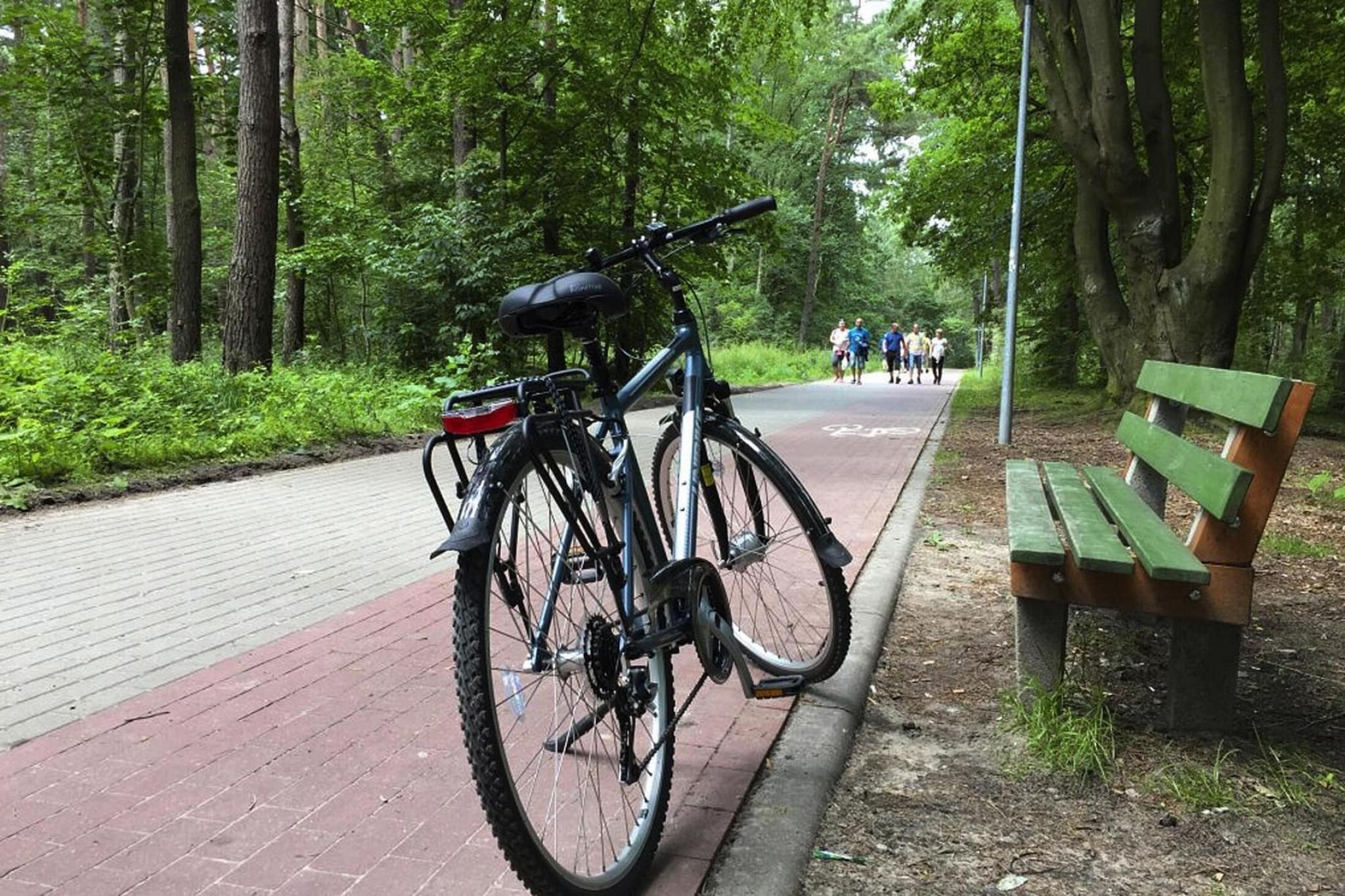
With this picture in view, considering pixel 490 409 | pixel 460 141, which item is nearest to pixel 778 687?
pixel 490 409

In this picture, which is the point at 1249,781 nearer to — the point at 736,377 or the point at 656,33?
the point at 656,33

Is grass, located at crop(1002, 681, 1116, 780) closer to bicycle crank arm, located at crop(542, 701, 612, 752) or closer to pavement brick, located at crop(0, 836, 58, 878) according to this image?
bicycle crank arm, located at crop(542, 701, 612, 752)

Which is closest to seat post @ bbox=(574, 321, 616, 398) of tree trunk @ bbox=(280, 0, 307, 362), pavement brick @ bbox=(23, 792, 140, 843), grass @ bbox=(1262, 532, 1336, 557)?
pavement brick @ bbox=(23, 792, 140, 843)

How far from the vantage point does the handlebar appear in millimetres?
2693

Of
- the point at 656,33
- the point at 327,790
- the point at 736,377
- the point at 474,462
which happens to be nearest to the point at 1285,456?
the point at 474,462

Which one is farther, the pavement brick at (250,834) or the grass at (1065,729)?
the grass at (1065,729)

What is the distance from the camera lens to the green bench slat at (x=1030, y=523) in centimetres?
270

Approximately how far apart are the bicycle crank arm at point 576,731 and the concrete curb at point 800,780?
1.42 ft

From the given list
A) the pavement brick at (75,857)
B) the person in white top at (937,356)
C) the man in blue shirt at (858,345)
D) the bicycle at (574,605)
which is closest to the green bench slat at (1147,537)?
the bicycle at (574,605)

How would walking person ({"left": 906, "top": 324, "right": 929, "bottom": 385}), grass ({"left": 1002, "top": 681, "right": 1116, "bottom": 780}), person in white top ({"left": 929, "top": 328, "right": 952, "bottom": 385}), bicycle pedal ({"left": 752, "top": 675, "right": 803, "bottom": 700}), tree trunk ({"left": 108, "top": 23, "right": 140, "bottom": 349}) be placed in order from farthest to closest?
walking person ({"left": 906, "top": 324, "right": 929, "bottom": 385}) < person in white top ({"left": 929, "top": 328, "right": 952, "bottom": 385}) < tree trunk ({"left": 108, "top": 23, "right": 140, "bottom": 349}) < bicycle pedal ({"left": 752, "top": 675, "right": 803, "bottom": 700}) < grass ({"left": 1002, "top": 681, "right": 1116, "bottom": 780})

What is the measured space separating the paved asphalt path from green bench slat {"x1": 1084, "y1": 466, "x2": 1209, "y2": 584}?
1.21 meters

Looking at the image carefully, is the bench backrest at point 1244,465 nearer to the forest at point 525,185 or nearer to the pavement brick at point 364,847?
the pavement brick at point 364,847

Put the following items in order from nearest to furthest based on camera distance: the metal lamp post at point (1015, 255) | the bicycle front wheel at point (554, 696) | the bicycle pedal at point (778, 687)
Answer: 1. the bicycle front wheel at point (554, 696)
2. the bicycle pedal at point (778, 687)
3. the metal lamp post at point (1015, 255)

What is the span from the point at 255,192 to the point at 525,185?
16.5 feet
